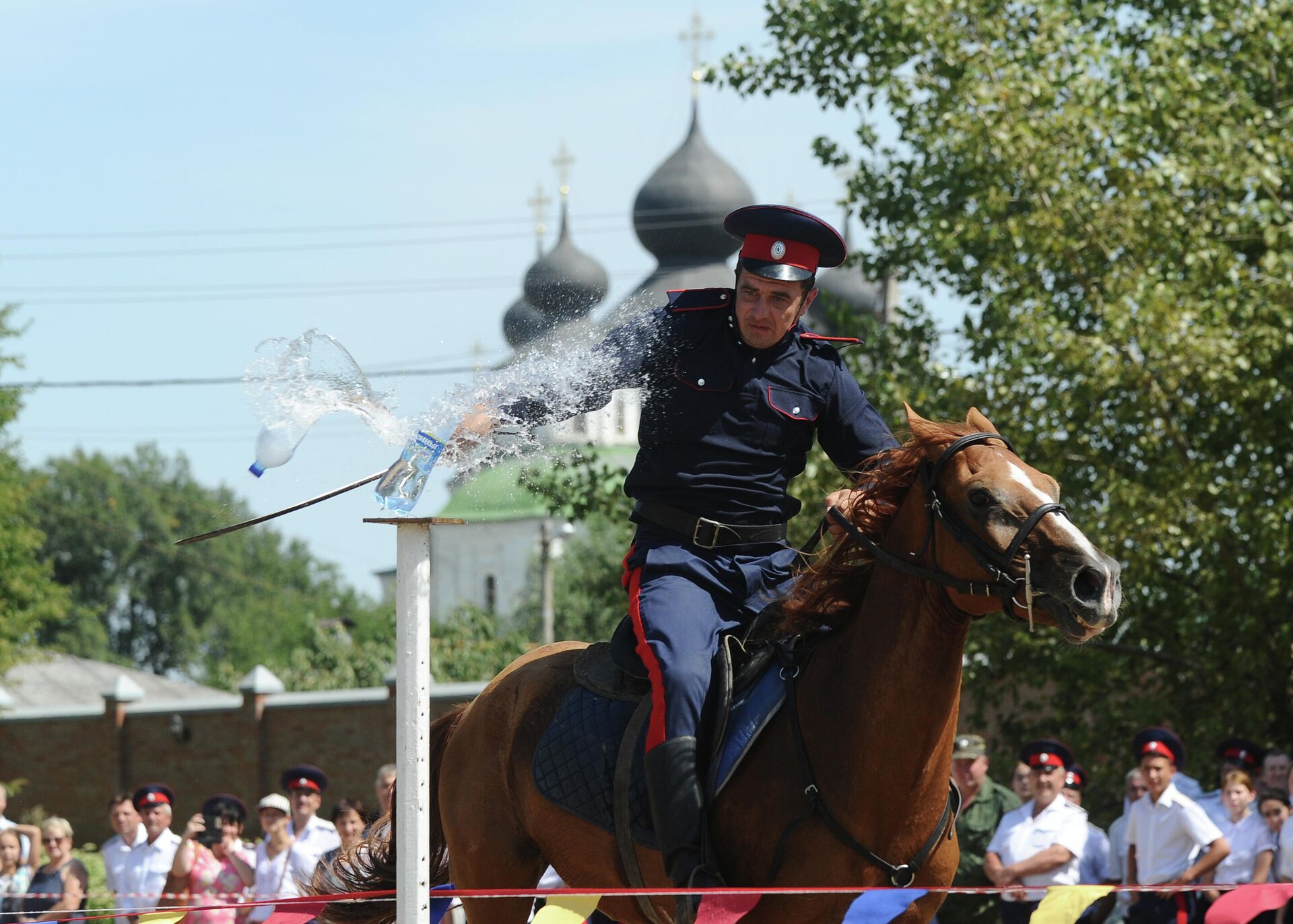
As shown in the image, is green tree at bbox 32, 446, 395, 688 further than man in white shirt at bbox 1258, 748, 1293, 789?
Yes

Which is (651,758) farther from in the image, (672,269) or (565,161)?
(565,161)

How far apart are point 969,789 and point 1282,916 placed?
209cm

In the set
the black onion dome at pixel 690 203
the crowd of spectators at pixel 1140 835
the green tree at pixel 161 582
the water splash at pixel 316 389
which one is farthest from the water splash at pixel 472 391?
the green tree at pixel 161 582

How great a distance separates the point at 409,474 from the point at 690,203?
29.2 metres

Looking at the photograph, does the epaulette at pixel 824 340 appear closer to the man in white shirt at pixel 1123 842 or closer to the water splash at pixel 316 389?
the water splash at pixel 316 389

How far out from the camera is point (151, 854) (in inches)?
451

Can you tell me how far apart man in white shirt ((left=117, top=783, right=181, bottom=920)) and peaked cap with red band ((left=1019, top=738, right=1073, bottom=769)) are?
5.93 m

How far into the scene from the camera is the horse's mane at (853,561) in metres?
4.80

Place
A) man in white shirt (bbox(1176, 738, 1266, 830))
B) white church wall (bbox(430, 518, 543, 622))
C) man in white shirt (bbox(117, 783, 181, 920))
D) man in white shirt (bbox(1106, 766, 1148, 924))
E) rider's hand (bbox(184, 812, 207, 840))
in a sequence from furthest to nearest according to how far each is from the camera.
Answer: white church wall (bbox(430, 518, 543, 622))
rider's hand (bbox(184, 812, 207, 840))
man in white shirt (bbox(117, 783, 181, 920))
man in white shirt (bbox(1176, 738, 1266, 830))
man in white shirt (bbox(1106, 766, 1148, 924))

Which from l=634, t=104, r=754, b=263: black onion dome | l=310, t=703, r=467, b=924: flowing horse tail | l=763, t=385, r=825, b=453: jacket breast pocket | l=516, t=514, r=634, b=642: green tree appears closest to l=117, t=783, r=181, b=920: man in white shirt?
l=310, t=703, r=467, b=924: flowing horse tail

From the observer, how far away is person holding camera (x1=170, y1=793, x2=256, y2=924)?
11000mm

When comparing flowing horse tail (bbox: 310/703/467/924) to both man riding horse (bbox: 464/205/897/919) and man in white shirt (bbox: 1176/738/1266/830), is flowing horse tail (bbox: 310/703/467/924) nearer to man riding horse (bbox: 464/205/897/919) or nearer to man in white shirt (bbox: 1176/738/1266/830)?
A: man riding horse (bbox: 464/205/897/919)

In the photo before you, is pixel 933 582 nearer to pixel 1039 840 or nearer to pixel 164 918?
pixel 164 918

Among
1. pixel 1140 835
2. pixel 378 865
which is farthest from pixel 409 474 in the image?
pixel 1140 835
